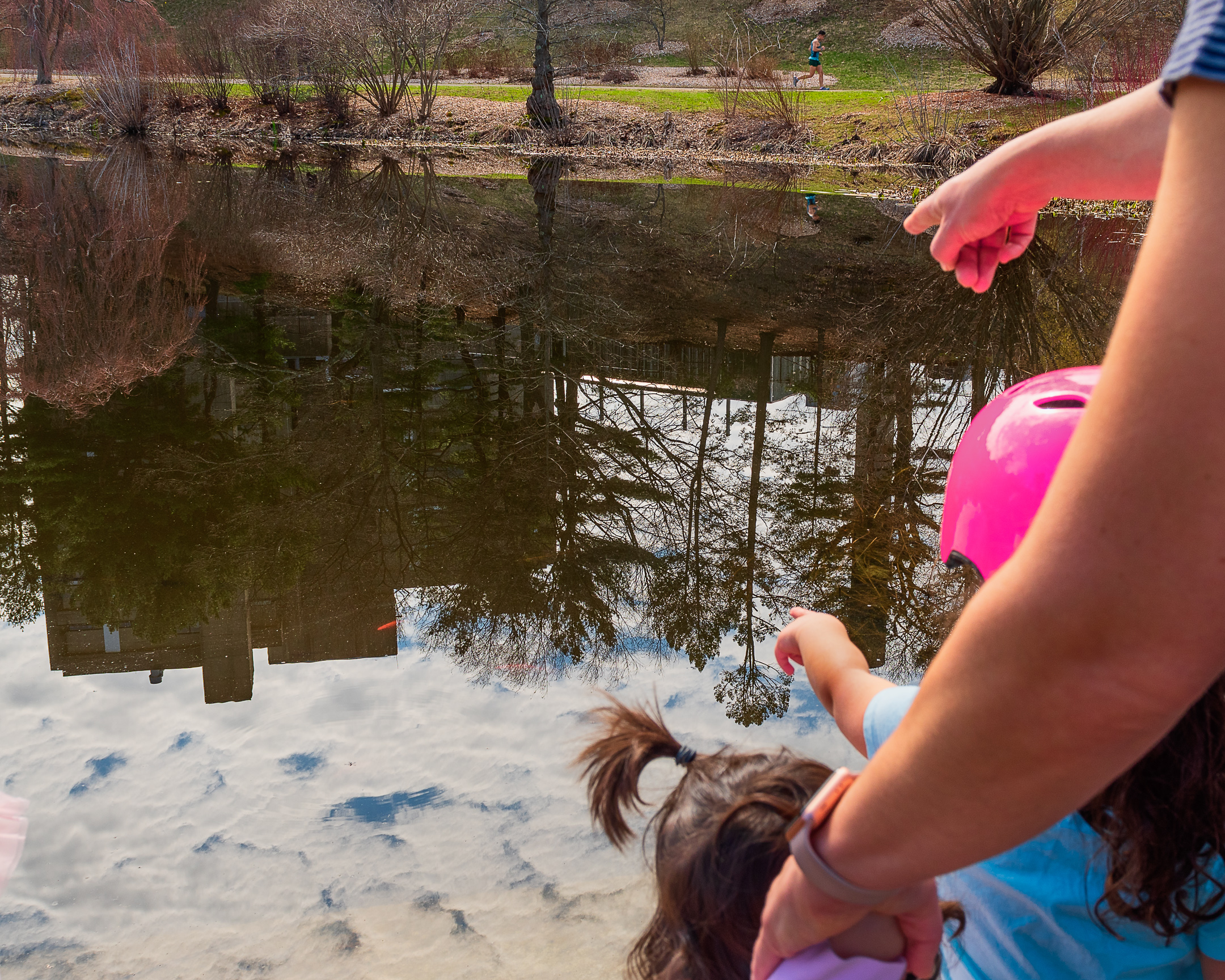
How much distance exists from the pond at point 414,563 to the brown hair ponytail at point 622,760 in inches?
43.4

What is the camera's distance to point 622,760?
1476 mm

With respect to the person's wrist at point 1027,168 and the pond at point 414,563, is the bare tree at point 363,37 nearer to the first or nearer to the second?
the pond at point 414,563

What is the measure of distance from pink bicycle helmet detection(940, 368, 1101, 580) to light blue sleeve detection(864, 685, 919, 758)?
243mm

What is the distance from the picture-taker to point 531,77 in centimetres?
3347

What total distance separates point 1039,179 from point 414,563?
11.2 ft

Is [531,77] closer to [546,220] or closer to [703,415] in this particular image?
[546,220]

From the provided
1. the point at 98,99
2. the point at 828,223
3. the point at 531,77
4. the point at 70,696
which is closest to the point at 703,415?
the point at 70,696

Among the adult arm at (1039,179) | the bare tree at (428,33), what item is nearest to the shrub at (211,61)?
the bare tree at (428,33)

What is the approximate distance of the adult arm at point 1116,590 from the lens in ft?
2.02

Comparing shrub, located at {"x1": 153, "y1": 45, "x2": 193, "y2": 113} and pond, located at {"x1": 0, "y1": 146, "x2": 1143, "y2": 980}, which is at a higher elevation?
shrub, located at {"x1": 153, "y1": 45, "x2": 193, "y2": 113}

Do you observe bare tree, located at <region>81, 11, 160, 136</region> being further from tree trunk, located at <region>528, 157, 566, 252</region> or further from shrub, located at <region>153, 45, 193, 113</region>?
tree trunk, located at <region>528, 157, 566, 252</region>

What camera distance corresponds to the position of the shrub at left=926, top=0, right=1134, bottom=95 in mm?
22438

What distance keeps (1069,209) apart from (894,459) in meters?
13.3

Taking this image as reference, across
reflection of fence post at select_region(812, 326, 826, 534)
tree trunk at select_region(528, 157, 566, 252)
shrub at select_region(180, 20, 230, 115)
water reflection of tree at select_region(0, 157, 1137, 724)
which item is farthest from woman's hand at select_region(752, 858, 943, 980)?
shrub at select_region(180, 20, 230, 115)
